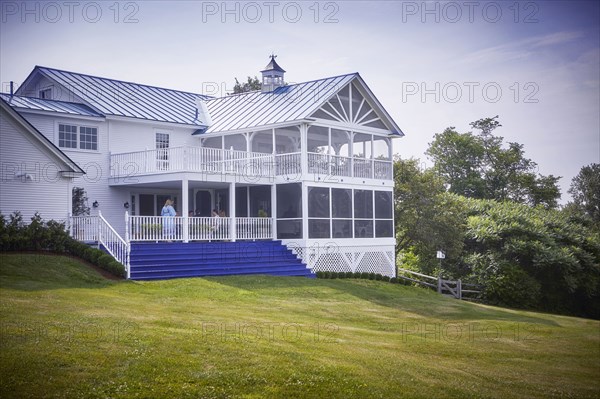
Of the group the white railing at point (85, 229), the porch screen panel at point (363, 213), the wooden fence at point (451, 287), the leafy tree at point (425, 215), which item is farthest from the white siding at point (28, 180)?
the leafy tree at point (425, 215)

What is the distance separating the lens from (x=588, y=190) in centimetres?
7675

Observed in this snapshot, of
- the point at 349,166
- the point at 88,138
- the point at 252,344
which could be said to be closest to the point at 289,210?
the point at 349,166

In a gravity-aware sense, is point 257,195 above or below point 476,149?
below

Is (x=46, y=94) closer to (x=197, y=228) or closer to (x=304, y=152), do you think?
(x=197, y=228)

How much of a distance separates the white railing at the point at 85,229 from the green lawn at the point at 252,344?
3320mm

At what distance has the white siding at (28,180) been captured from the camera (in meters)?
28.4

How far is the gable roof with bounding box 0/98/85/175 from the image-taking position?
28078 millimetres

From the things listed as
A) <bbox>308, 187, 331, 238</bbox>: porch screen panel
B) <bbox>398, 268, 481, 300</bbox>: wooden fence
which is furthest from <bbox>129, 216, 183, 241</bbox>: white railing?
<bbox>398, 268, 481, 300</bbox>: wooden fence

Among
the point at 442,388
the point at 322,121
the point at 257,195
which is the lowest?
the point at 442,388

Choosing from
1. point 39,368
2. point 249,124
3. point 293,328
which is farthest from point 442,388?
point 249,124

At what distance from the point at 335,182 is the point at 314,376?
2111cm

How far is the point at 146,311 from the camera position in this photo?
1841cm

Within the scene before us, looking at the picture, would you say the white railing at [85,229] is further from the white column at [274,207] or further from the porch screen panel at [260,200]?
the porch screen panel at [260,200]

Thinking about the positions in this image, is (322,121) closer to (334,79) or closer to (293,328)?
(334,79)
